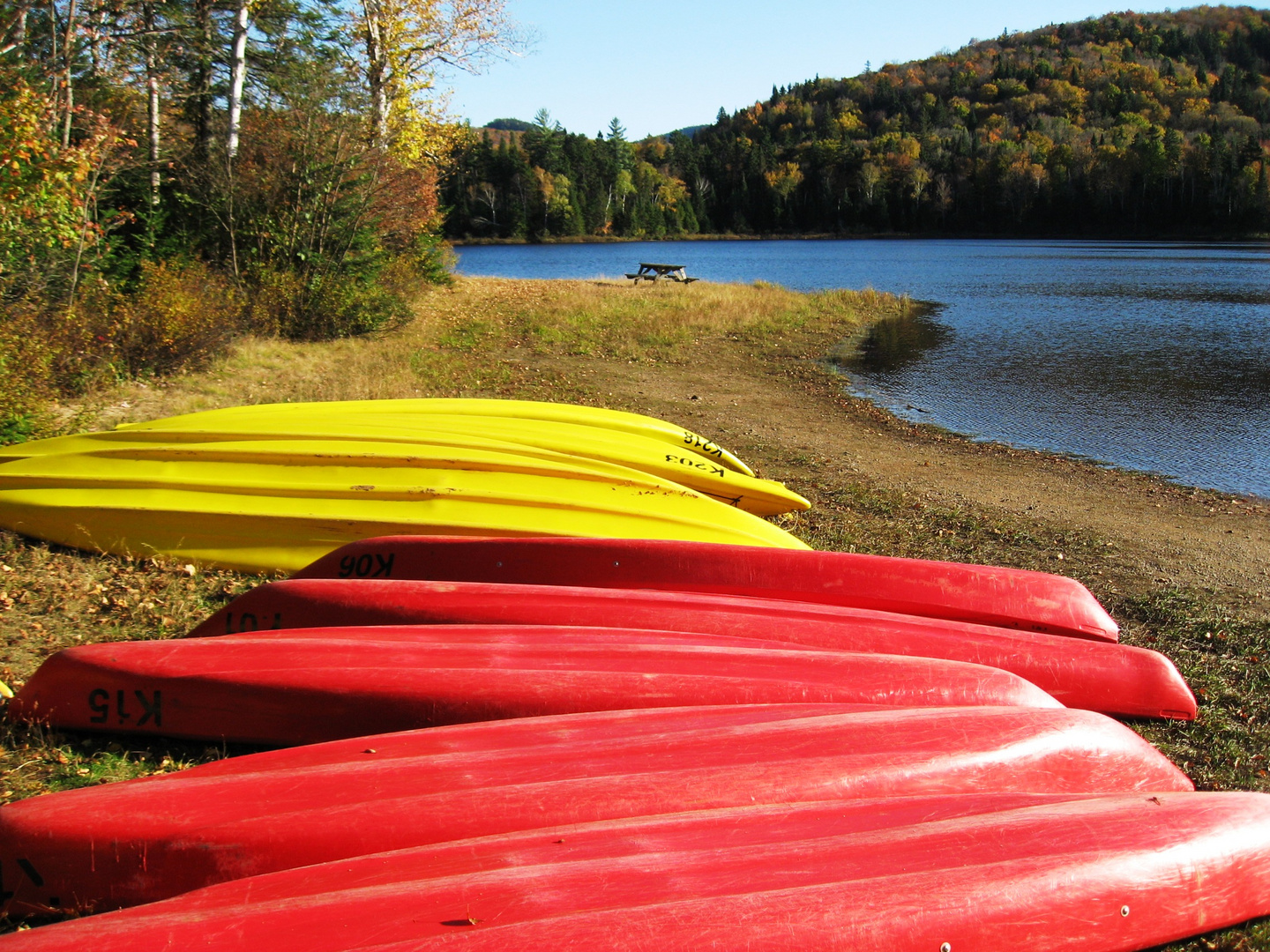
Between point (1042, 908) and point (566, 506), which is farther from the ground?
point (566, 506)

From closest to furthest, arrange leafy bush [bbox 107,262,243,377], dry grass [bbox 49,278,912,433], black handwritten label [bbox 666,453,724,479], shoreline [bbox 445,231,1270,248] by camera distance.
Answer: black handwritten label [bbox 666,453,724,479], leafy bush [bbox 107,262,243,377], dry grass [bbox 49,278,912,433], shoreline [bbox 445,231,1270,248]

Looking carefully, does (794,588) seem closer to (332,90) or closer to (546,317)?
(332,90)

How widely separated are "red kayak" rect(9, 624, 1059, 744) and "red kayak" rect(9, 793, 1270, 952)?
28.8 inches

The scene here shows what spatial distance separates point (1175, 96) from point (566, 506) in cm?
12501

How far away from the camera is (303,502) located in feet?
17.2

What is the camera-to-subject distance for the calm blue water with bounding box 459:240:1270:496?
1155 centimetres

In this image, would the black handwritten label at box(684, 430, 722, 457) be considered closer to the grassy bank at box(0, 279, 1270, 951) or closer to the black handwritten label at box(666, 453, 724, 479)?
the black handwritten label at box(666, 453, 724, 479)

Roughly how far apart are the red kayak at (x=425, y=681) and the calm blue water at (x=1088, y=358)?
783 centimetres

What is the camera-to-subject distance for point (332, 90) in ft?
41.5

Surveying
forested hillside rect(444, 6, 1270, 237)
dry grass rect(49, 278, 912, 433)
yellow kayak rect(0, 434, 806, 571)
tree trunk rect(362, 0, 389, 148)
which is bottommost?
yellow kayak rect(0, 434, 806, 571)

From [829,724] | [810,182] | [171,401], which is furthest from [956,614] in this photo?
[810,182]

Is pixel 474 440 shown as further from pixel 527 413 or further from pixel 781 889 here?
pixel 781 889

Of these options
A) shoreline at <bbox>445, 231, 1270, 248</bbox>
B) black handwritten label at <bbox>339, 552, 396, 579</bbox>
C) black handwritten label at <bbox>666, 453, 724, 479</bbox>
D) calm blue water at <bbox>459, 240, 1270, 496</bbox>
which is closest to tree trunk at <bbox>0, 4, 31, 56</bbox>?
black handwritten label at <bbox>339, 552, 396, 579</bbox>

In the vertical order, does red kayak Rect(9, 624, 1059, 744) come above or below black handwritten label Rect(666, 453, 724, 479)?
below
